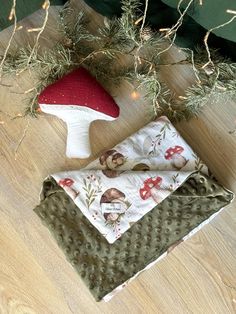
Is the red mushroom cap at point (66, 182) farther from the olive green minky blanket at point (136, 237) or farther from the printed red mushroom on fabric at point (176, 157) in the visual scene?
the printed red mushroom on fabric at point (176, 157)

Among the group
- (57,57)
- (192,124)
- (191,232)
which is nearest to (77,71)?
(57,57)

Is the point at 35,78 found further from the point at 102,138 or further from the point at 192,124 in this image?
the point at 192,124

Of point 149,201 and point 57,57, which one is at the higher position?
point 57,57

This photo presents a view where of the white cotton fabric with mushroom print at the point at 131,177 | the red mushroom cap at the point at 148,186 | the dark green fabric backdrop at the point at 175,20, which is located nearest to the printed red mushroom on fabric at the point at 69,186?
the white cotton fabric with mushroom print at the point at 131,177

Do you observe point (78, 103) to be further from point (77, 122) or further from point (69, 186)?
point (69, 186)

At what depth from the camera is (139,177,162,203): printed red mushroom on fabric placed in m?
0.91

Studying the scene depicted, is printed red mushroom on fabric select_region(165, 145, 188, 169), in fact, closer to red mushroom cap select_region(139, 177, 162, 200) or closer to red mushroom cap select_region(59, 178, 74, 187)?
red mushroom cap select_region(139, 177, 162, 200)

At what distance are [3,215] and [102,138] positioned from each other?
10.5 inches

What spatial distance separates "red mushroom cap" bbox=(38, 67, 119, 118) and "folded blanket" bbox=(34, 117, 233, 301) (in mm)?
103

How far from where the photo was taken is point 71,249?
0.93 metres

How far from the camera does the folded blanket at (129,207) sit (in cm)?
92

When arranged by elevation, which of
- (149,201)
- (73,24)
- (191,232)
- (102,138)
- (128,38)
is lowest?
(191,232)

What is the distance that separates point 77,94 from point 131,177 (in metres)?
0.19

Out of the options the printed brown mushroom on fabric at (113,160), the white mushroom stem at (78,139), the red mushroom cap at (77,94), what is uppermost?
the red mushroom cap at (77,94)
